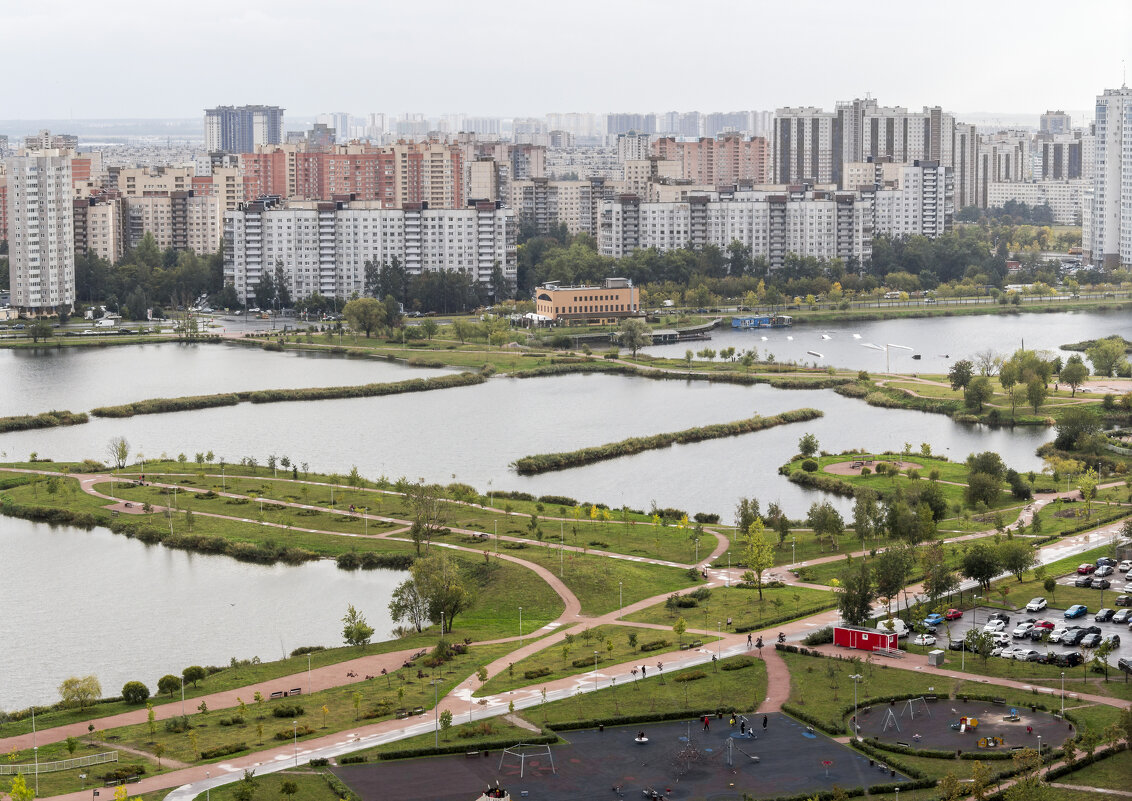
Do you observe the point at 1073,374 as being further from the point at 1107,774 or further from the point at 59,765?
the point at 59,765

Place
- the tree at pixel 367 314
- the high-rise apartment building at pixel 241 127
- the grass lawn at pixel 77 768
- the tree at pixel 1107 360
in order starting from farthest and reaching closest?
1. the high-rise apartment building at pixel 241 127
2. the tree at pixel 367 314
3. the tree at pixel 1107 360
4. the grass lawn at pixel 77 768

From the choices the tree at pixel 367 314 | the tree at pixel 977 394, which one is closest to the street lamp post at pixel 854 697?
the tree at pixel 977 394

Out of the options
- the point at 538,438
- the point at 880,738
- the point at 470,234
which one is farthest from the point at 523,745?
the point at 470,234

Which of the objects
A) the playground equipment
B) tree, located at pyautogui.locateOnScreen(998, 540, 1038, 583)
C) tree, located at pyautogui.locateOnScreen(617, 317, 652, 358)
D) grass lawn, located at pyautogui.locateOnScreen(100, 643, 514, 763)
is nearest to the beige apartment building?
tree, located at pyautogui.locateOnScreen(617, 317, 652, 358)

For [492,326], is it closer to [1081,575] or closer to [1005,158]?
[1081,575]

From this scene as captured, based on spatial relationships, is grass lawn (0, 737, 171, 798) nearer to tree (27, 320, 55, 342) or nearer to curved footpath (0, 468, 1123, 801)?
curved footpath (0, 468, 1123, 801)

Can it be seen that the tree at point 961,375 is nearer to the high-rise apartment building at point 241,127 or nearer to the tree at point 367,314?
the tree at point 367,314

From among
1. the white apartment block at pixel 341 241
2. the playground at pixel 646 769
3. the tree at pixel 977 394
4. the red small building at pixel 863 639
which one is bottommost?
the playground at pixel 646 769

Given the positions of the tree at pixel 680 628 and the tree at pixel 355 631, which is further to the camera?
the tree at pixel 355 631

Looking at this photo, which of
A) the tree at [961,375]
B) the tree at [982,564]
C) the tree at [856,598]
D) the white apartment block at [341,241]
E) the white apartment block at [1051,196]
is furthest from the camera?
the white apartment block at [1051,196]
